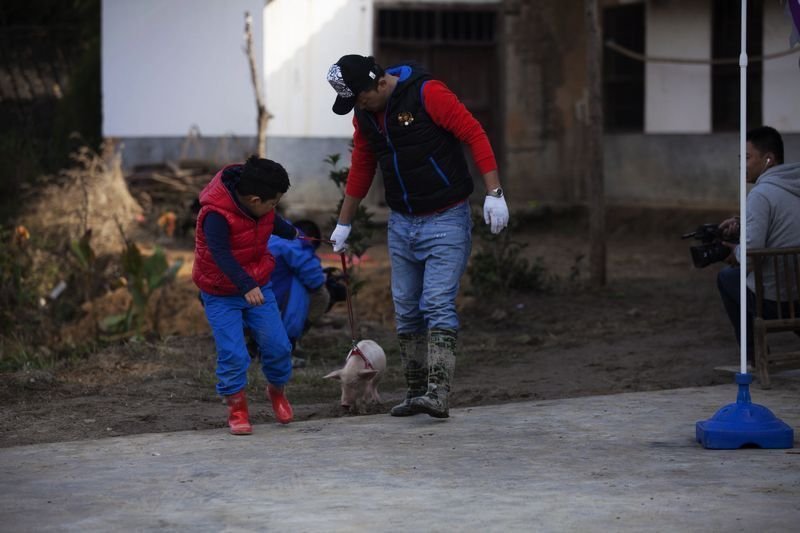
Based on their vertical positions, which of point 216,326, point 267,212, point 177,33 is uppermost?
point 177,33

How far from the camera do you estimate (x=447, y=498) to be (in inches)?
182

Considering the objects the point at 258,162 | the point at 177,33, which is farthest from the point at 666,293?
the point at 177,33

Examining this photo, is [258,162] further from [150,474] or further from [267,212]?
[150,474]

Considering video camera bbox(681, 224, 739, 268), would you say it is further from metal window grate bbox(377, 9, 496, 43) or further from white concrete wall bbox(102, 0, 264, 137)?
white concrete wall bbox(102, 0, 264, 137)

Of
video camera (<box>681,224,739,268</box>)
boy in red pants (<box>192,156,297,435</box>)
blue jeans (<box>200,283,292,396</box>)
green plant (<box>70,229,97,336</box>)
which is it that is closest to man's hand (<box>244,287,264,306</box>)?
boy in red pants (<box>192,156,297,435</box>)

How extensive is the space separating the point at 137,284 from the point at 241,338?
14.2 ft

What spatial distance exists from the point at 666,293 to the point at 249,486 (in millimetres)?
7185

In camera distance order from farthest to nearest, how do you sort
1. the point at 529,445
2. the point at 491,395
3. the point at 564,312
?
1. the point at 564,312
2. the point at 491,395
3. the point at 529,445

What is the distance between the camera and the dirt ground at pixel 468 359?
6.57 m

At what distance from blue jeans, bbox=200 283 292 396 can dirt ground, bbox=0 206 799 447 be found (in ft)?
1.31

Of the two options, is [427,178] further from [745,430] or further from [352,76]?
[745,430]

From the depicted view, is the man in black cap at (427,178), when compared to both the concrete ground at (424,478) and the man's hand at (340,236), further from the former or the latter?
the concrete ground at (424,478)

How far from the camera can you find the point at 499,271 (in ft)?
35.3

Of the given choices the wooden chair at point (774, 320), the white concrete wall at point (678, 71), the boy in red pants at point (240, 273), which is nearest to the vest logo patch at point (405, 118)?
the boy in red pants at point (240, 273)
